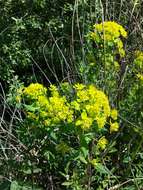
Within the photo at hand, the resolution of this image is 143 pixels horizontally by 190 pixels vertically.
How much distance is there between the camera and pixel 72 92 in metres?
3.18

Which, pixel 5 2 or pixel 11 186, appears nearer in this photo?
pixel 11 186

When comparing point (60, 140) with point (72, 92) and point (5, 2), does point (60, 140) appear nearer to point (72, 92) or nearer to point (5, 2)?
point (72, 92)

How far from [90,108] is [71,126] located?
0.15 metres

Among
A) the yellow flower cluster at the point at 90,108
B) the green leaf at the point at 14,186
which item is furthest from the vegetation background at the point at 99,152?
the yellow flower cluster at the point at 90,108

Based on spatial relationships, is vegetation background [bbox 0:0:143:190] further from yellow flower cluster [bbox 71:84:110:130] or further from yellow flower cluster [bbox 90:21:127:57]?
yellow flower cluster [bbox 71:84:110:130]

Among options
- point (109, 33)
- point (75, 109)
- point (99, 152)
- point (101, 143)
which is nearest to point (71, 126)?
point (75, 109)

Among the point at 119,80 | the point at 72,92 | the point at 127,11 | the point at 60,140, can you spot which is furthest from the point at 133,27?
the point at 60,140

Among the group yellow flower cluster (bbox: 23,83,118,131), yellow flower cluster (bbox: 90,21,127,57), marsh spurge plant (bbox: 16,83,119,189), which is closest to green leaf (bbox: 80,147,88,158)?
marsh spurge plant (bbox: 16,83,119,189)

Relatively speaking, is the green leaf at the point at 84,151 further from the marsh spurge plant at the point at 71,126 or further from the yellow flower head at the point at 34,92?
the yellow flower head at the point at 34,92

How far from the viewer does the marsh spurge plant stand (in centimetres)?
267

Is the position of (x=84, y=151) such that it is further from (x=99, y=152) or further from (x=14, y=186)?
(x=14, y=186)

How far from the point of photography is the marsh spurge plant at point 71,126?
2668 mm

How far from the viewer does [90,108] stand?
8.66 ft

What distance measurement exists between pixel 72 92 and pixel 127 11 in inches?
43.8
